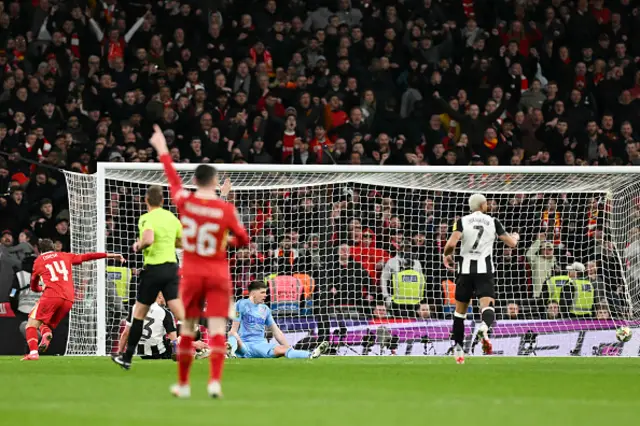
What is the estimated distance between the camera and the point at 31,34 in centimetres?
2267

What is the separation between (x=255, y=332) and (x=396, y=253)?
3.00m

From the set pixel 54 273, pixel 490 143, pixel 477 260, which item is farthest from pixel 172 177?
pixel 490 143

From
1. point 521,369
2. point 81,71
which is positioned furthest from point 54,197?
point 521,369

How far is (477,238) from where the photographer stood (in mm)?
14672

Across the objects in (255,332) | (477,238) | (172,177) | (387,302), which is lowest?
(255,332)

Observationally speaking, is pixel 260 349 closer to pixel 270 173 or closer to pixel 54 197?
pixel 270 173

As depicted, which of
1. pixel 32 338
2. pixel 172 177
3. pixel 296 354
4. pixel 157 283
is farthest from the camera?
pixel 296 354

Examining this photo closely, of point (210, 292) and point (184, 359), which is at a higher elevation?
point (210, 292)

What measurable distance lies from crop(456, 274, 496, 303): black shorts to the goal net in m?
2.96

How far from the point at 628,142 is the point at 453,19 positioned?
469 centimetres

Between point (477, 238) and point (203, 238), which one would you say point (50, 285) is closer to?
point (477, 238)

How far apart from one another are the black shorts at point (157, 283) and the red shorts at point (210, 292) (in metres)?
3.96

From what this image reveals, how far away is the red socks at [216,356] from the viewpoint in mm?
8930

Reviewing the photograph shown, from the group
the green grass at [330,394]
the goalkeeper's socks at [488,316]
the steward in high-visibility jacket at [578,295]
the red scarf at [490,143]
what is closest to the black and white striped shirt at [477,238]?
the goalkeeper's socks at [488,316]
